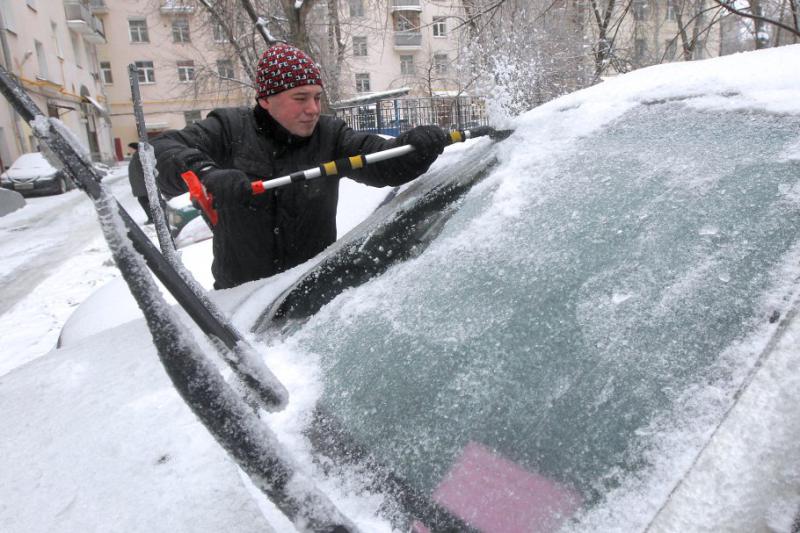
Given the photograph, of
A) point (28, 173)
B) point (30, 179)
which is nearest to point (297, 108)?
point (30, 179)

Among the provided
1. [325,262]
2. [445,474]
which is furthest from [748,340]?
[325,262]

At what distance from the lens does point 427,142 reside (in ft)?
6.13

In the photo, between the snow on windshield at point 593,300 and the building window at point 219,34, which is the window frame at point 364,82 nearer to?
the building window at point 219,34

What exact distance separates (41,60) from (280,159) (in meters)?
22.6

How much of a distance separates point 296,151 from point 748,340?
171cm

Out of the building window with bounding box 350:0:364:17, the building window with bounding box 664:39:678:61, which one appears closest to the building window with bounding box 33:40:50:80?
the building window with bounding box 350:0:364:17

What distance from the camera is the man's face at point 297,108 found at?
2043 millimetres

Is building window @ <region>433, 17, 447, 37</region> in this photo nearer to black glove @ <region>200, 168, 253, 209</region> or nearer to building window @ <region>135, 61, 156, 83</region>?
Answer: black glove @ <region>200, 168, 253, 209</region>

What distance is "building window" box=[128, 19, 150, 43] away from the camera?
1187 inches

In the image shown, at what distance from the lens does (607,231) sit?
109cm

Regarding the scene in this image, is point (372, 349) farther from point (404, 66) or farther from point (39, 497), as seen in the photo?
point (404, 66)

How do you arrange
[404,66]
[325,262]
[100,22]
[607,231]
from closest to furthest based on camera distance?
[607,231] → [325,262] → [404,66] → [100,22]

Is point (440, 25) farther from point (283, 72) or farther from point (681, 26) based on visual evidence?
point (283, 72)

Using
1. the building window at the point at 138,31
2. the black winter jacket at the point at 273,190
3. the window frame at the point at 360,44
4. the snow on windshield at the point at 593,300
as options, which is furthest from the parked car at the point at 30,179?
the building window at the point at 138,31
